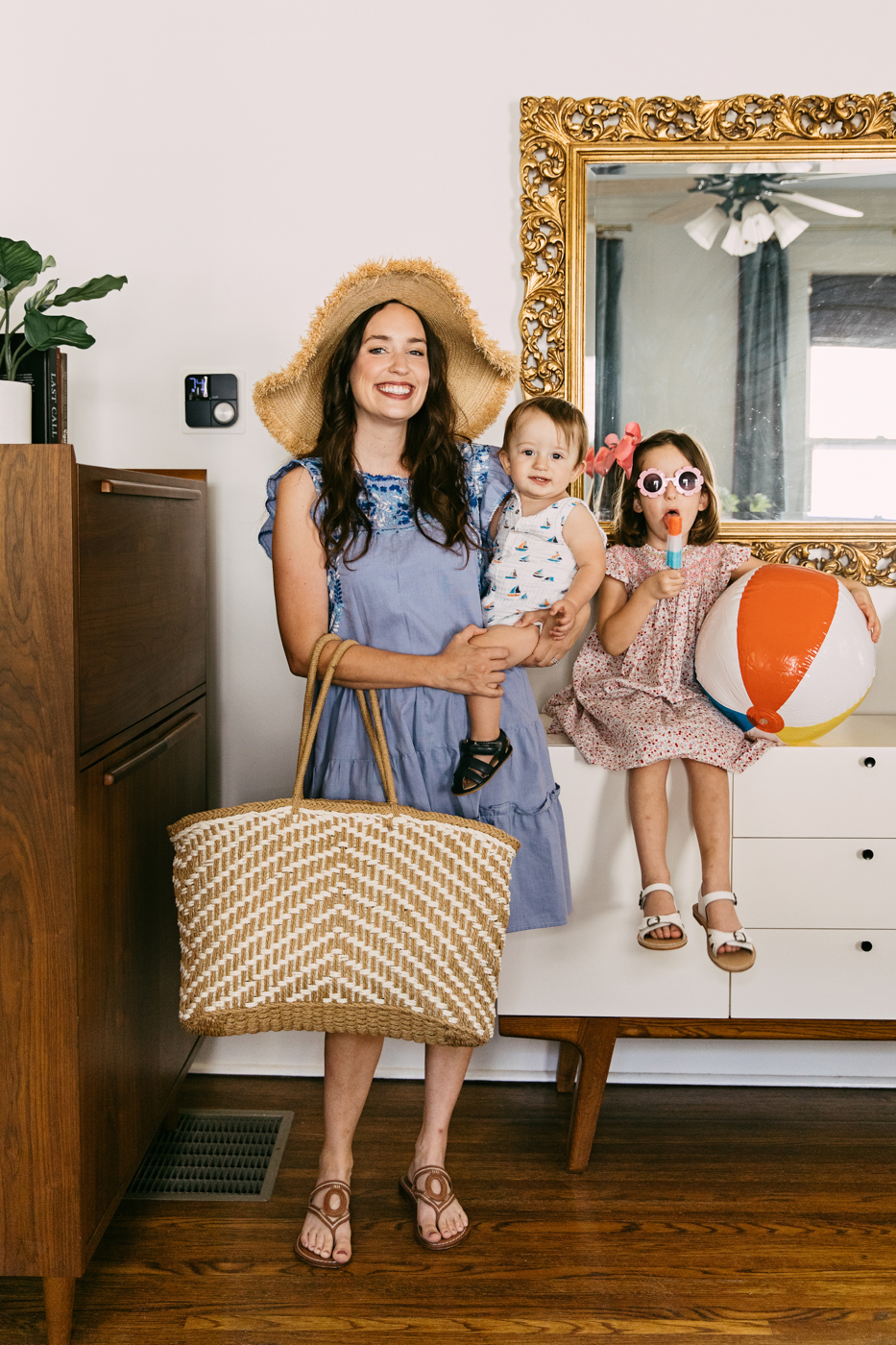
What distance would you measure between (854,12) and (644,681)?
1.41 meters

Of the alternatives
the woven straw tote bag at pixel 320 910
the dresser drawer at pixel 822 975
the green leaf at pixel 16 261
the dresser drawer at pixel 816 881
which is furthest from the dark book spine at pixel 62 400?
the dresser drawer at pixel 822 975

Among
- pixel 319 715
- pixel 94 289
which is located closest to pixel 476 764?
pixel 319 715

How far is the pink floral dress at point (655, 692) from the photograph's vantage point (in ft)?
5.99

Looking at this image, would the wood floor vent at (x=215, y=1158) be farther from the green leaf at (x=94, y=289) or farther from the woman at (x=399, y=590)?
the green leaf at (x=94, y=289)

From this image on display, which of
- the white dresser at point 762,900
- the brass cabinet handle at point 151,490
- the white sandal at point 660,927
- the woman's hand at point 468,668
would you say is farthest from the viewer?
the white dresser at point 762,900

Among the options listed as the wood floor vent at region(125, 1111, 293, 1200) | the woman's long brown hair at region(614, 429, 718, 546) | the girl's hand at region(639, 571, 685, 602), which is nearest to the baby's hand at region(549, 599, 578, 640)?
the girl's hand at region(639, 571, 685, 602)

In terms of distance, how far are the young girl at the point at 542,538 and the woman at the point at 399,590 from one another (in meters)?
0.04

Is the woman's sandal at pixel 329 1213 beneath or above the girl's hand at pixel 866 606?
beneath

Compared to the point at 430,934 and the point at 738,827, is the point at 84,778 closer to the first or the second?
the point at 430,934

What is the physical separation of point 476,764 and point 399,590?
29 centimetres

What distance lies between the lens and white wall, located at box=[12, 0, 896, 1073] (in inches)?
81.6

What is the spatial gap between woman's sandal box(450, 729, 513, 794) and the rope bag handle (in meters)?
0.10

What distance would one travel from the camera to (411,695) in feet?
5.32

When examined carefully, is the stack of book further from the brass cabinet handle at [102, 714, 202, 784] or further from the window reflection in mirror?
the window reflection in mirror
